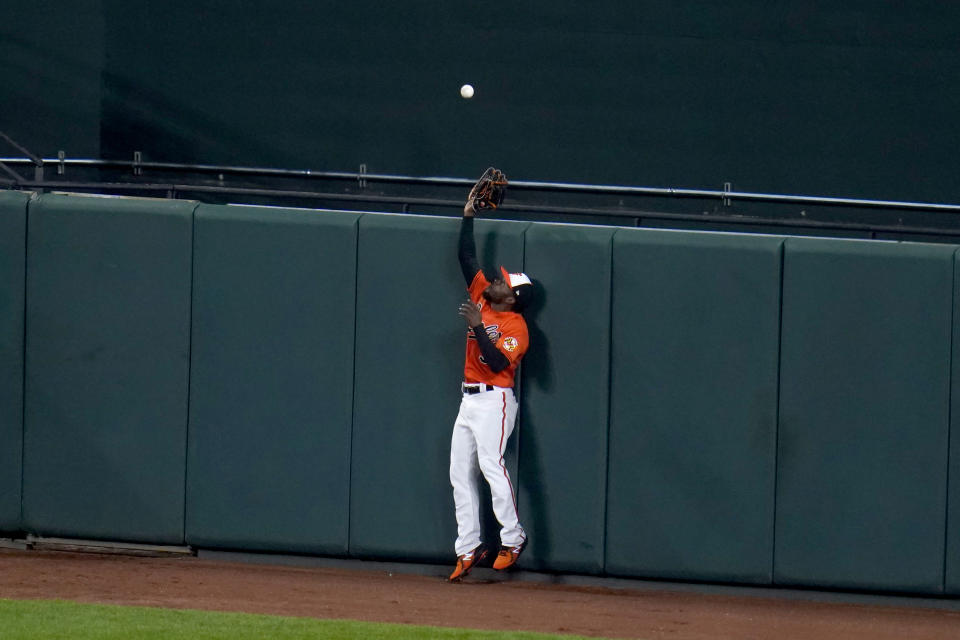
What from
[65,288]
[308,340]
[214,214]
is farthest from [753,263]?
[65,288]

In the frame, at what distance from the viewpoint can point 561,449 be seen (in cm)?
663

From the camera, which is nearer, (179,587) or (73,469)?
(179,587)

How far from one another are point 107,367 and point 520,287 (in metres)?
2.54

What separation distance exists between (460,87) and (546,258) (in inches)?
151

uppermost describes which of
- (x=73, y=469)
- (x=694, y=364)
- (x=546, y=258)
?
(x=546, y=258)

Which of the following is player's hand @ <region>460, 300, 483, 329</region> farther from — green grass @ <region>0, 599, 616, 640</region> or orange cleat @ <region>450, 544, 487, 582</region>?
green grass @ <region>0, 599, 616, 640</region>

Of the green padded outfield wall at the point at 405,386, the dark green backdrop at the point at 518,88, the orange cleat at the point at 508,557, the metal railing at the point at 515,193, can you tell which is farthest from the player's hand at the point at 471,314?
the dark green backdrop at the point at 518,88

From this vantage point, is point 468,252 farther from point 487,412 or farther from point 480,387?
point 487,412

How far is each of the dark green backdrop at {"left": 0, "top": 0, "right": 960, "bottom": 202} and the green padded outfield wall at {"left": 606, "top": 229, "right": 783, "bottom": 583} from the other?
11.2 feet

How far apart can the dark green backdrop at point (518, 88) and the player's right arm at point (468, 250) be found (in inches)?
139

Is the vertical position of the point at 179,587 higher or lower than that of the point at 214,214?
lower

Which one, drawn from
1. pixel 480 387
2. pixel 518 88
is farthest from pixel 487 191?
pixel 518 88

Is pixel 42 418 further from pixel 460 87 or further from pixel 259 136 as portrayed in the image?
pixel 460 87

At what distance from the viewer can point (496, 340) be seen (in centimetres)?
636
